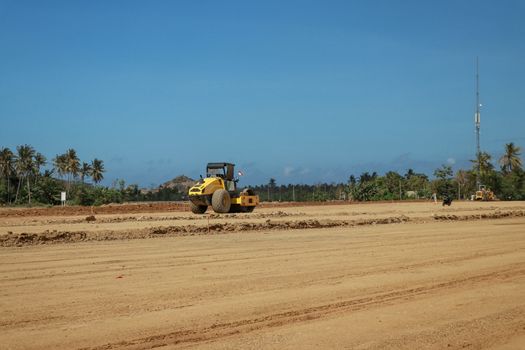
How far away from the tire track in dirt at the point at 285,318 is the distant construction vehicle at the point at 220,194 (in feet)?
72.3

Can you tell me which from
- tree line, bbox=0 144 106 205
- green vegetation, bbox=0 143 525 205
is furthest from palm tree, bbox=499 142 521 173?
tree line, bbox=0 144 106 205

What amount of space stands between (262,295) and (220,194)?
22816mm

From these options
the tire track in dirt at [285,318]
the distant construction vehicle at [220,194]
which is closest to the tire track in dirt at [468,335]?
the tire track in dirt at [285,318]

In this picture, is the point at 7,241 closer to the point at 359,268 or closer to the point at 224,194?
the point at 359,268

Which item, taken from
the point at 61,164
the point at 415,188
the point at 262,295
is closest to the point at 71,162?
the point at 61,164

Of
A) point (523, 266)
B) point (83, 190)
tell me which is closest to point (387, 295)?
point (523, 266)

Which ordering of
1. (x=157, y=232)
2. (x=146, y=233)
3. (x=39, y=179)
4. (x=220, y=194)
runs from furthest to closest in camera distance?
(x=39, y=179), (x=220, y=194), (x=157, y=232), (x=146, y=233)

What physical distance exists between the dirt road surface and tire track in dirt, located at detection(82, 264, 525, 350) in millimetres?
15

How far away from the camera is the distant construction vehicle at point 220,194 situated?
1268 inches

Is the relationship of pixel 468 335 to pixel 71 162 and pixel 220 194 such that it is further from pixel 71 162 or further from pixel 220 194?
pixel 71 162

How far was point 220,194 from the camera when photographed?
104 feet

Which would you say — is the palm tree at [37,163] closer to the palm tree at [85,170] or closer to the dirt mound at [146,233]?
the palm tree at [85,170]

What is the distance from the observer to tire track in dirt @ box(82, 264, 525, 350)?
21.6 feet

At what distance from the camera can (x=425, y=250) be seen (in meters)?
15.2
